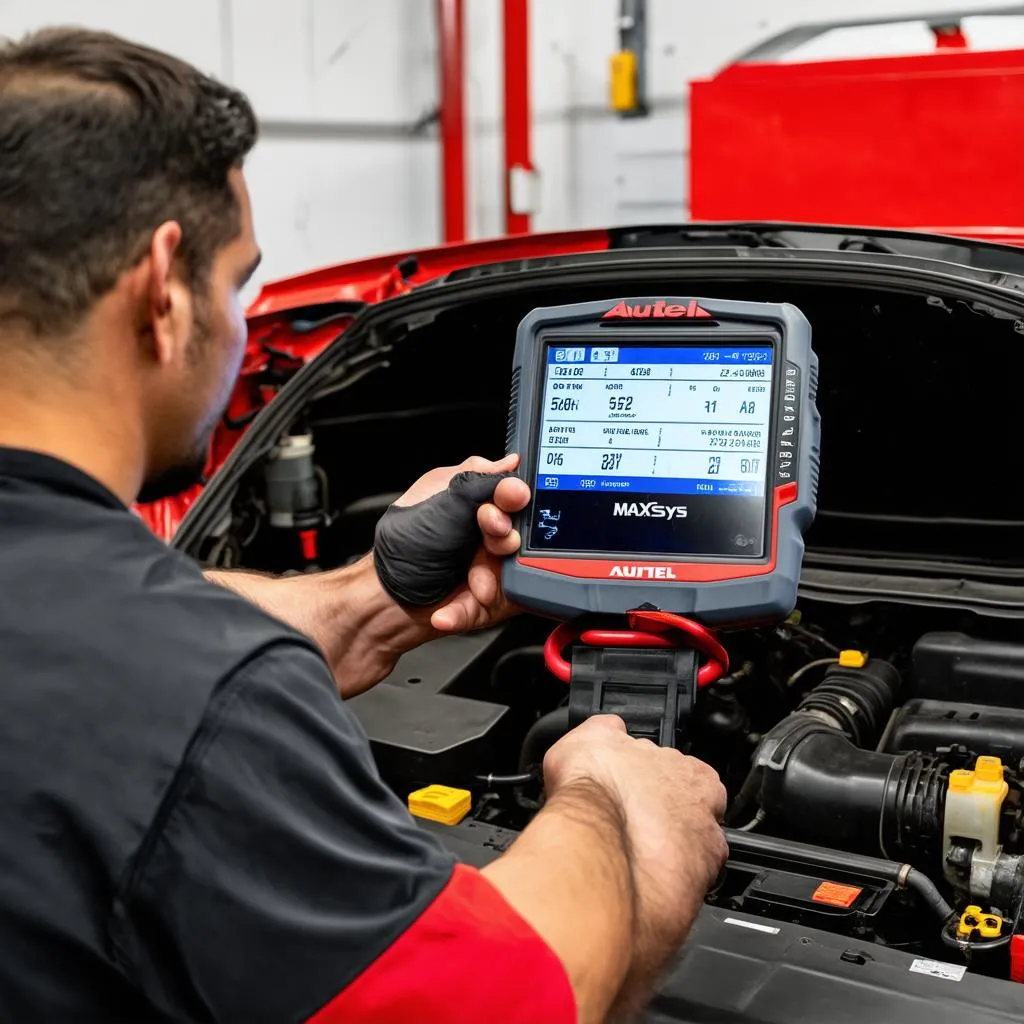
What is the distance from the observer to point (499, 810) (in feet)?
6.02

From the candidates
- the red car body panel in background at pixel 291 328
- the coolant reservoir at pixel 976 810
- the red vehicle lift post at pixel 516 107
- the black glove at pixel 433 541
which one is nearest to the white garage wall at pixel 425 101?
the red vehicle lift post at pixel 516 107

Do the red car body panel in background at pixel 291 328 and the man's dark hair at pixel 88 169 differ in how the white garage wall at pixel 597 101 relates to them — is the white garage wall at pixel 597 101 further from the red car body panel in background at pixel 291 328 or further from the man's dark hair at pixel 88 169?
the man's dark hair at pixel 88 169

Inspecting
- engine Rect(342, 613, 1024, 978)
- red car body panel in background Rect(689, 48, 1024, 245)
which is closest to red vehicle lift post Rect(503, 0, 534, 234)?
red car body panel in background Rect(689, 48, 1024, 245)

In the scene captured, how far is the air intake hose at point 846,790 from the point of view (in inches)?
62.3

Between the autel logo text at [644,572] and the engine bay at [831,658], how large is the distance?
0.37 metres

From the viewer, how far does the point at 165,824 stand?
0.89m

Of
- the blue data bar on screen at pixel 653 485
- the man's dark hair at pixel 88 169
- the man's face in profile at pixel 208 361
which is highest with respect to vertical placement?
Answer: the man's dark hair at pixel 88 169

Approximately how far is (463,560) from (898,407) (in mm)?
857

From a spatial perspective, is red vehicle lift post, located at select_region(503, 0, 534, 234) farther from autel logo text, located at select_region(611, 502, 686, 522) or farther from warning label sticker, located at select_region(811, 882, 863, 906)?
warning label sticker, located at select_region(811, 882, 863, 906)

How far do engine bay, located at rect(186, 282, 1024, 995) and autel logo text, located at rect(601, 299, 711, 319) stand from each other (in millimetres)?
442

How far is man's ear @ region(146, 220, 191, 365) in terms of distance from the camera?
1.08 meters

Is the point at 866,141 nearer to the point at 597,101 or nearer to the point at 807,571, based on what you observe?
the point at 807,571

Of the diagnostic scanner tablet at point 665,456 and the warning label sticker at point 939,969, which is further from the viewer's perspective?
the diagnostic scanner tablet at point 665,456

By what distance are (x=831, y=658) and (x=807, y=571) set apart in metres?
0.18
